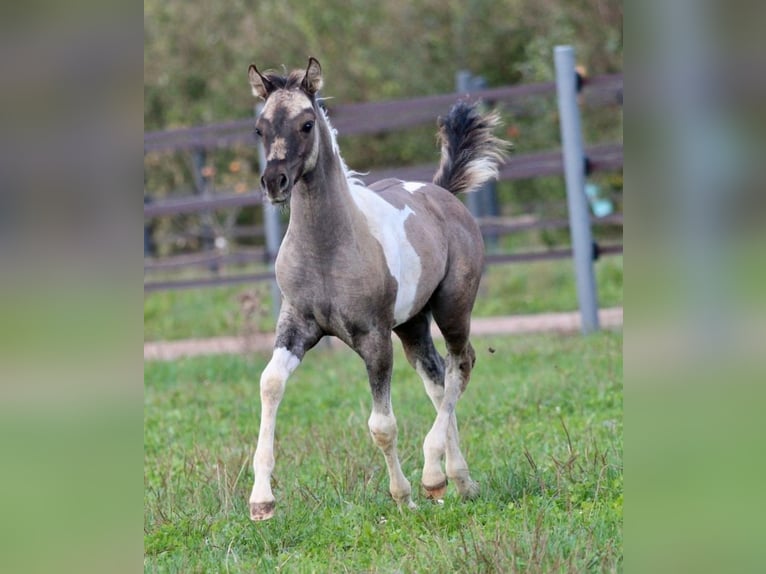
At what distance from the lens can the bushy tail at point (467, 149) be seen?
5.93 meters

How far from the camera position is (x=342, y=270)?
460 cm

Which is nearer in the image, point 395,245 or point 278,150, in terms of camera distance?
point 278,150

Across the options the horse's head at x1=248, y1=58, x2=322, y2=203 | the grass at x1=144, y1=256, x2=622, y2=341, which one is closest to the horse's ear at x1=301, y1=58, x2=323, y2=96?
the horse's head at x1=248, y1=58, x2=322, y2=203

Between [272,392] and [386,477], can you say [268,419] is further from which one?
[386,477]

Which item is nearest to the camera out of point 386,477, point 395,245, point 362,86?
point 395,245

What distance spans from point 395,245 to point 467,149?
51.1 inches

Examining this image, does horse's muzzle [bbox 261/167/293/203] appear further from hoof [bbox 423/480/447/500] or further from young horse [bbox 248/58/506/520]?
hoof [bbox 423/480/447/500]

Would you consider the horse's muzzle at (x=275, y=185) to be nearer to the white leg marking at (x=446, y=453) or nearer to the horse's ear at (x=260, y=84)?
the horse's ear at (x=260, y=84)

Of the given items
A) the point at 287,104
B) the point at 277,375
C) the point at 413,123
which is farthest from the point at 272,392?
the point at 413,123

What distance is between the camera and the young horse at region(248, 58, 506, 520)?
442cm
